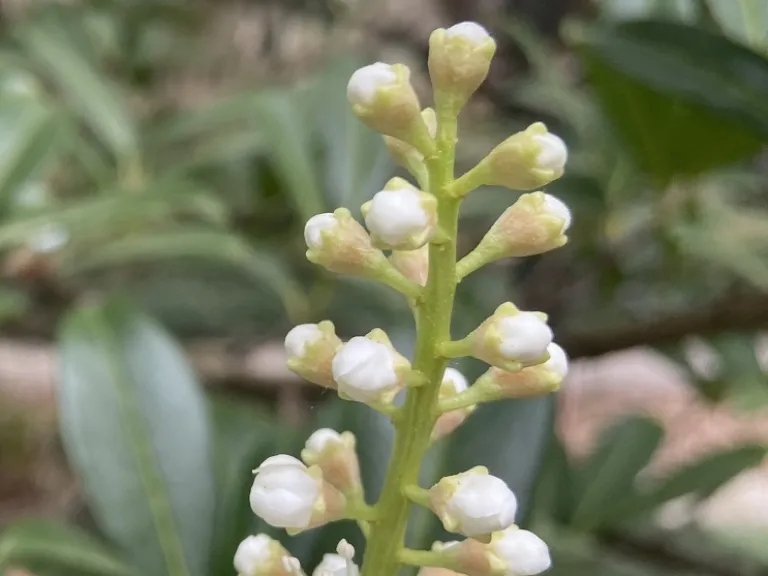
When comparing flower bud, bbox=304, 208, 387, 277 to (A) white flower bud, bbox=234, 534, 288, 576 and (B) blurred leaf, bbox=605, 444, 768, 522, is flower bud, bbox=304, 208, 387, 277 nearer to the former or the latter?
(A) white flower bud, bbox=234, 534, 288, 576

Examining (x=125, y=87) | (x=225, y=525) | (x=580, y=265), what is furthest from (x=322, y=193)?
(x=125, y=87)

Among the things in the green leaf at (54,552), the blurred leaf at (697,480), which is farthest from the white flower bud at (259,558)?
the blurred leaf at (697,480)

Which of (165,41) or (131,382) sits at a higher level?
(165,41)

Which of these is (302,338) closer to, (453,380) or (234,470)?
(453,380)

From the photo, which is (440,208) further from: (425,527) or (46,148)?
(46,148)

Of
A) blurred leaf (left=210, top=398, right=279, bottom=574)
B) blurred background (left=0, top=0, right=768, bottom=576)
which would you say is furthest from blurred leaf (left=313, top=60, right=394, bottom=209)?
blurred leaf (left=210, top=398, right=279, bottom=574)

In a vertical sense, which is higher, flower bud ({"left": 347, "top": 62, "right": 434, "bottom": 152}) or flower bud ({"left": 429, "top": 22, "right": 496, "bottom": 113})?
flower bud ({"left": 429, "top": 22, "right": 496, "bottom": 113})
